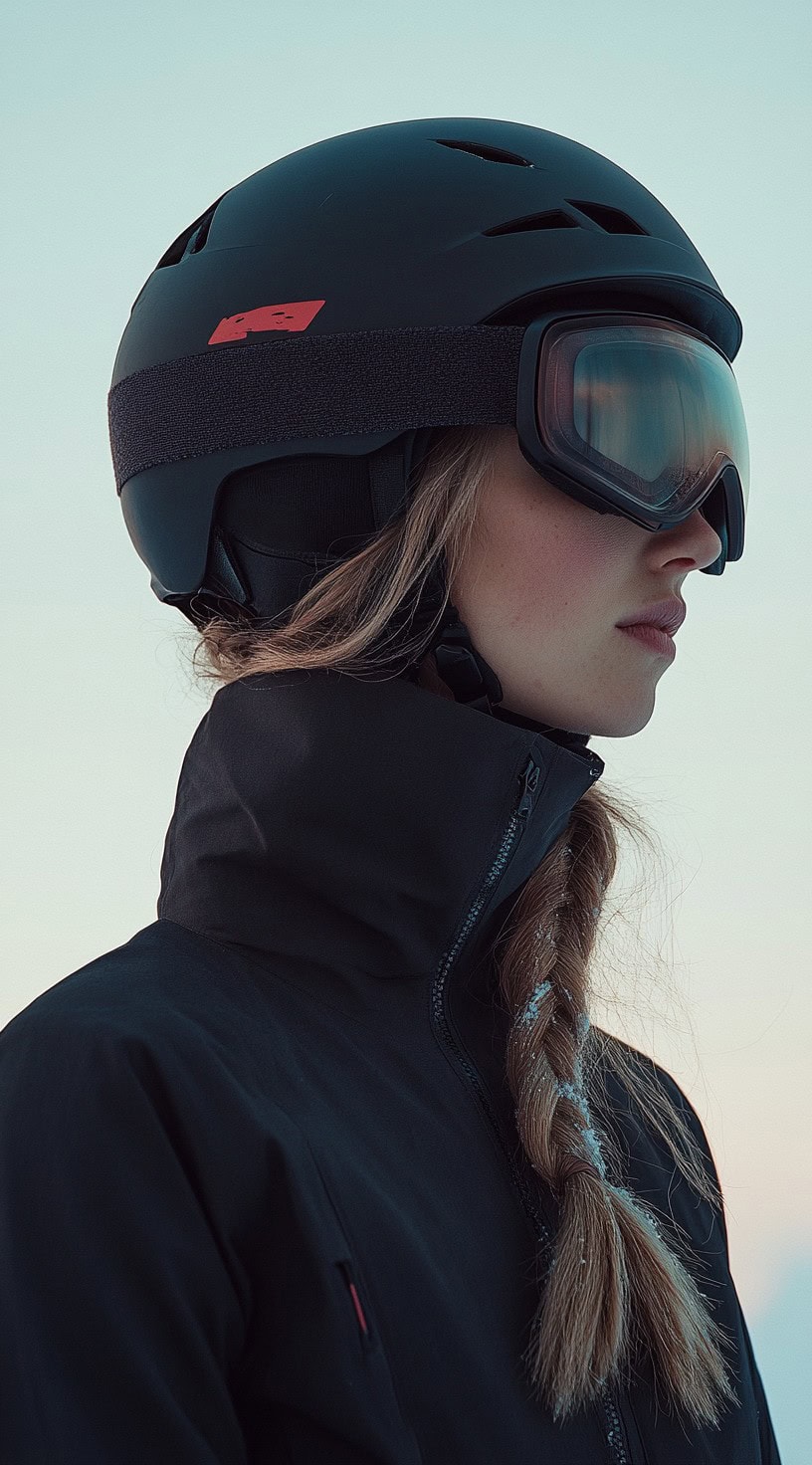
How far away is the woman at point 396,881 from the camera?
1.34m

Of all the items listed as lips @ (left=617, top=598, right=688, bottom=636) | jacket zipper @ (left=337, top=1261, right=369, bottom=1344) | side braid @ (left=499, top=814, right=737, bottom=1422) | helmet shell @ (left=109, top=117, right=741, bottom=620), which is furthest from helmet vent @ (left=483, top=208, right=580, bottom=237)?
jacket zipper @ (left=337, top=1261, right=369, bottom=1344)

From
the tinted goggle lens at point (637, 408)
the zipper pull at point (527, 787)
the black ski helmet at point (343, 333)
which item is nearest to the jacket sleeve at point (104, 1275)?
the zipper pull at point (527, 787)

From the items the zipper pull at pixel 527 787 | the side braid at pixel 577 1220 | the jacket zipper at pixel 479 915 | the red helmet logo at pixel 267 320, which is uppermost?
the red helmet logo at pixel 267 320

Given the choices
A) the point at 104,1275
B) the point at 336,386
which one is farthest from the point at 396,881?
the point at 336,386

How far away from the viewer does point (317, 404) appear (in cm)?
198

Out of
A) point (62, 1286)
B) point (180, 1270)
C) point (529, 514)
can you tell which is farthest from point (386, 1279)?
point (529, 514)

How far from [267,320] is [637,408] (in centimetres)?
59

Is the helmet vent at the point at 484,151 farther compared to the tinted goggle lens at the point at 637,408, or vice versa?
the helmet vent at the point at 484,151

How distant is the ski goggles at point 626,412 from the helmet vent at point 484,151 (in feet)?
1.61

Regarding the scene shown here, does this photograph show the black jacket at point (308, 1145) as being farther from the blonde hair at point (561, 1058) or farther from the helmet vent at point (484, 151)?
the helmet vent at point (484, 151)

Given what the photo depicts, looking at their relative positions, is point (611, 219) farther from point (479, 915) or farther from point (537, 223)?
point (479, 915)

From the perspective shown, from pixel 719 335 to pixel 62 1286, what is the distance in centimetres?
183

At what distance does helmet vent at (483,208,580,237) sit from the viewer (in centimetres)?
211

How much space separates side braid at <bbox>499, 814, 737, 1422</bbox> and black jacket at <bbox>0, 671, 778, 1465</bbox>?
0.04 m
